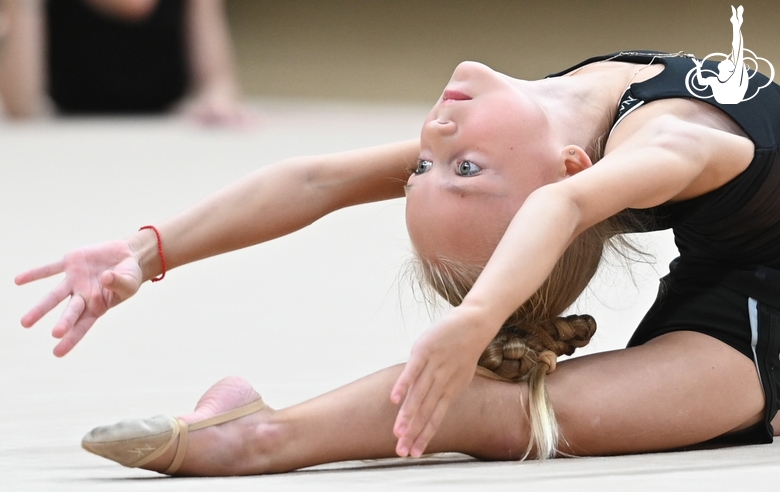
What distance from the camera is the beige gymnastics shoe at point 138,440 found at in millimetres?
1062

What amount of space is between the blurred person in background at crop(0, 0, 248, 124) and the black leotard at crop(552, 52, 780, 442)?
2.48m

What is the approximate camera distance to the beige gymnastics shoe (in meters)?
1.06

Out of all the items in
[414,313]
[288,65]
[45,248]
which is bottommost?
[414,313]

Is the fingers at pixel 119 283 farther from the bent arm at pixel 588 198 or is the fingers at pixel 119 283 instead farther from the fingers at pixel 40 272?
the bent arm at pixel 588 198

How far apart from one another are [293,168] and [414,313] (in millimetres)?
976

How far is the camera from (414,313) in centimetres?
238

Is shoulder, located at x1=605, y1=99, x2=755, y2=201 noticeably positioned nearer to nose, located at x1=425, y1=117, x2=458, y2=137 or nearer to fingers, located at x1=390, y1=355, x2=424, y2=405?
nose, located at x1=425, y1=117, x2=458, y2=137

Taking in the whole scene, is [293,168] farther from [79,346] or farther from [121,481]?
[79,346]

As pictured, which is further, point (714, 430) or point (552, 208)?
point (714, 430)

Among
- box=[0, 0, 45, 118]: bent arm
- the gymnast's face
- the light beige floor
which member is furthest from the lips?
box=[0, 0, 45, 118]: bent arm

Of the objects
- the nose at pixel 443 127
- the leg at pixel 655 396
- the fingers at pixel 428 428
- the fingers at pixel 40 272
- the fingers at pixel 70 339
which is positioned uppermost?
the nose at pixel 443 127

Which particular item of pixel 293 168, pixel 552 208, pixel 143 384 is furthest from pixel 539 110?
pixel 143 384

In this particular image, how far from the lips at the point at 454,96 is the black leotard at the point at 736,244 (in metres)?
0.17

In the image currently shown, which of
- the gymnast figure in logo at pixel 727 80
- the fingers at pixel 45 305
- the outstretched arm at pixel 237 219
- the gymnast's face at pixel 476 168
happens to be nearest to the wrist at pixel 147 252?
the outstretched arm at pixel 237 219
